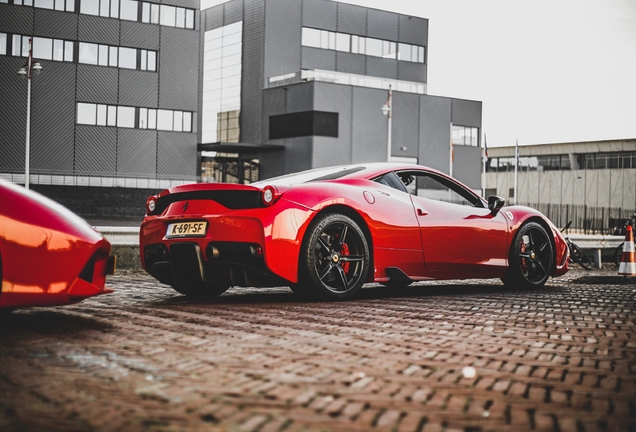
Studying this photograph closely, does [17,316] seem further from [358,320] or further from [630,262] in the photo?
[630,262]

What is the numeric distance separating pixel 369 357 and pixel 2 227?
224 centimetres

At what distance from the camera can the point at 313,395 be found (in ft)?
10.3

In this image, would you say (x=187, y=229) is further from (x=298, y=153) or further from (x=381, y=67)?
(x=381, y=67)

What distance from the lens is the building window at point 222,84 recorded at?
183ft

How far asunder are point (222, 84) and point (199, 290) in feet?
168

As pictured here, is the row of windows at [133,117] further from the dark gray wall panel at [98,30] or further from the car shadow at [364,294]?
the car shadow at [364,294]

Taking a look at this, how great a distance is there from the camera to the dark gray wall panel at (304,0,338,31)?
2202 inches

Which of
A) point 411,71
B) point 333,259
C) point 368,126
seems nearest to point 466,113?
point 411,71

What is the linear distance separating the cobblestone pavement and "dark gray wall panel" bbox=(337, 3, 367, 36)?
53512 millimetres

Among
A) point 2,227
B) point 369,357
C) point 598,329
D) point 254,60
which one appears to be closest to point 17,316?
point 2,227

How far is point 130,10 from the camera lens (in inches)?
1809

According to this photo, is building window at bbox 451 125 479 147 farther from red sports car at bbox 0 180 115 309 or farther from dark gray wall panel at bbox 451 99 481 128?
red sports car at bbox 0 180 115 309

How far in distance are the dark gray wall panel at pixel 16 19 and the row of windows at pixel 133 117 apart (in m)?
4.98

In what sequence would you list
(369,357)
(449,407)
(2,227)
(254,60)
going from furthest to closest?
(254,60), (2,227), (369,357), (449,407)
